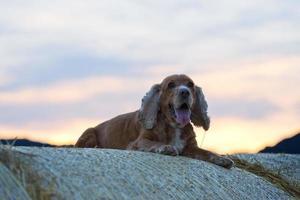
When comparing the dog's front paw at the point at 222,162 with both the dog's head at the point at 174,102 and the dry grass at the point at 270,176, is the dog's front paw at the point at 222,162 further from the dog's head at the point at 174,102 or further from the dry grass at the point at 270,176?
the dry grass at the point at 270,176

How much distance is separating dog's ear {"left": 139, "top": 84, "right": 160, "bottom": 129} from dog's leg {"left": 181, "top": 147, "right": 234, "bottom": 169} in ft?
1.18

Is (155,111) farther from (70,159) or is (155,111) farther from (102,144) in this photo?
(70,159)

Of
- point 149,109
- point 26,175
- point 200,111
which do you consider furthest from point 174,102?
point 26,175

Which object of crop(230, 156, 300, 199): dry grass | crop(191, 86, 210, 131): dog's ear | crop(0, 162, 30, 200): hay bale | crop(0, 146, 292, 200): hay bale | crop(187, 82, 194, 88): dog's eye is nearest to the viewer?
crop(0, 162, 30, 200): hay bale

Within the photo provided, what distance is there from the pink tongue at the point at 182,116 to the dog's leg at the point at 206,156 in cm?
25

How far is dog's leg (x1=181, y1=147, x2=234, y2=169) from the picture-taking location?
312 inches

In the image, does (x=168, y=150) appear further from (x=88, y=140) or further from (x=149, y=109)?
(x=88, y=140)

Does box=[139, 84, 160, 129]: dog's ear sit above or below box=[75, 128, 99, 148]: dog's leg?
above

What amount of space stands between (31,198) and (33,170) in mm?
267

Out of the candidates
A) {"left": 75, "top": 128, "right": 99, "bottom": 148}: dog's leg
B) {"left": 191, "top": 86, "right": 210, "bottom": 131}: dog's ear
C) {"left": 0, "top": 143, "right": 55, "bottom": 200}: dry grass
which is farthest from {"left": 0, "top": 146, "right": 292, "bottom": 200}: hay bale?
{"left": 75, "top": 128, "right": 99, "bottom": 148}: dog's leg

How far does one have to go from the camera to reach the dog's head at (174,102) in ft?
25.7

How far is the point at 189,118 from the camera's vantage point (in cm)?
799

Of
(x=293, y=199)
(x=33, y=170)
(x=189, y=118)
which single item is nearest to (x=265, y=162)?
(x=293, y=199)

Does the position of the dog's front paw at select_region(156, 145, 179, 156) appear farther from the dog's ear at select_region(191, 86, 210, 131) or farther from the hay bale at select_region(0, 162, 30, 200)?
the hay bale at select_region(0, 162, 30, 200)
